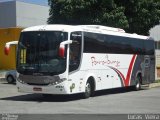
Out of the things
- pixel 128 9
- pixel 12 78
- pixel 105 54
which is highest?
pixel 128 9

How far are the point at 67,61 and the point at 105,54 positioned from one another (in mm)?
4199

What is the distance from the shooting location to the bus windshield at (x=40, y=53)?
66.2 feet

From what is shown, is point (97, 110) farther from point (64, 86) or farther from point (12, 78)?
point (12, 78)

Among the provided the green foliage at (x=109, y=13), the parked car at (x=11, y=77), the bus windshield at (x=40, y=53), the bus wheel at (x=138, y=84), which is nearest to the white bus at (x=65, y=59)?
the bus windshield at (x=40, y=53)

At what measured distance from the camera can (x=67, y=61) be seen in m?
20.2

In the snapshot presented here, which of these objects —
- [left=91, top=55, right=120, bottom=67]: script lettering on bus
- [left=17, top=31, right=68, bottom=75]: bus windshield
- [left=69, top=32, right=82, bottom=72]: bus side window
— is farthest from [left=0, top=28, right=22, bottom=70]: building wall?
[left=69, top=32, right=82, bottom=72]: bus side window

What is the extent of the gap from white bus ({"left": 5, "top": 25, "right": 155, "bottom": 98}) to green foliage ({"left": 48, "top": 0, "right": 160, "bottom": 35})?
20.9 feet

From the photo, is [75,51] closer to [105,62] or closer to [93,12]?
[105,62]

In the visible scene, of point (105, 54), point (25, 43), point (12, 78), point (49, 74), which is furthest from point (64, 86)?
point (12, 78)

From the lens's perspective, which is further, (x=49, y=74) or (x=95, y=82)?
(x=95, y=82)

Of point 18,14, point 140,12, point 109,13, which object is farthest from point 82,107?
point 18,14

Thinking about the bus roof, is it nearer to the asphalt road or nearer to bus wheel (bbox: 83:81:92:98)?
bus wheel (bbox: 83:81:92:98)

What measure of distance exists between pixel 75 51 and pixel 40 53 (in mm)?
1509

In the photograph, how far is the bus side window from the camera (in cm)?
2064
